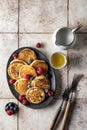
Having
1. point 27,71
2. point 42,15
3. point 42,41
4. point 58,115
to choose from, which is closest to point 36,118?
point 58,115

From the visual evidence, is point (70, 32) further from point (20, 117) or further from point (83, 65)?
point (20, 117)

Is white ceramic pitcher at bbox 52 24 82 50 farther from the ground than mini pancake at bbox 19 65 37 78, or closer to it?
farther from the ground

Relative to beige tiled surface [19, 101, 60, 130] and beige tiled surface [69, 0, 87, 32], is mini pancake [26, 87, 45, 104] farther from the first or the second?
beige tiled surface [69, 0, 87, 32]

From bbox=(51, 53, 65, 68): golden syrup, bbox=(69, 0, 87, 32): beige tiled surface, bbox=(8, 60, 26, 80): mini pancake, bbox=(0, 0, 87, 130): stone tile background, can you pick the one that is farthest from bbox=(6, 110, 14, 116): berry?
bbox=(69, 0, 87, 32): beige tiled surface

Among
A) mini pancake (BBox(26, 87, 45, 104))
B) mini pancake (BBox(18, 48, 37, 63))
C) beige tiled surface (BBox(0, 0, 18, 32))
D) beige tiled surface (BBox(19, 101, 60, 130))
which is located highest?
beige tiled surface (BBox(0, 0, 18, 32))

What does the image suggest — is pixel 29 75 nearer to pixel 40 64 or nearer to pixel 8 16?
pixel 40 64

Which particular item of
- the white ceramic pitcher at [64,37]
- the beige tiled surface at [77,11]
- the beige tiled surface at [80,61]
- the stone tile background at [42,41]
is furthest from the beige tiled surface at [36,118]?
the beige tiled surface at [77,11]

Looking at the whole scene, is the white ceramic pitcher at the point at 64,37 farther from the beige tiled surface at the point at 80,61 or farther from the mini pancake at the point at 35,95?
the mini pancake at the point at 35,95
